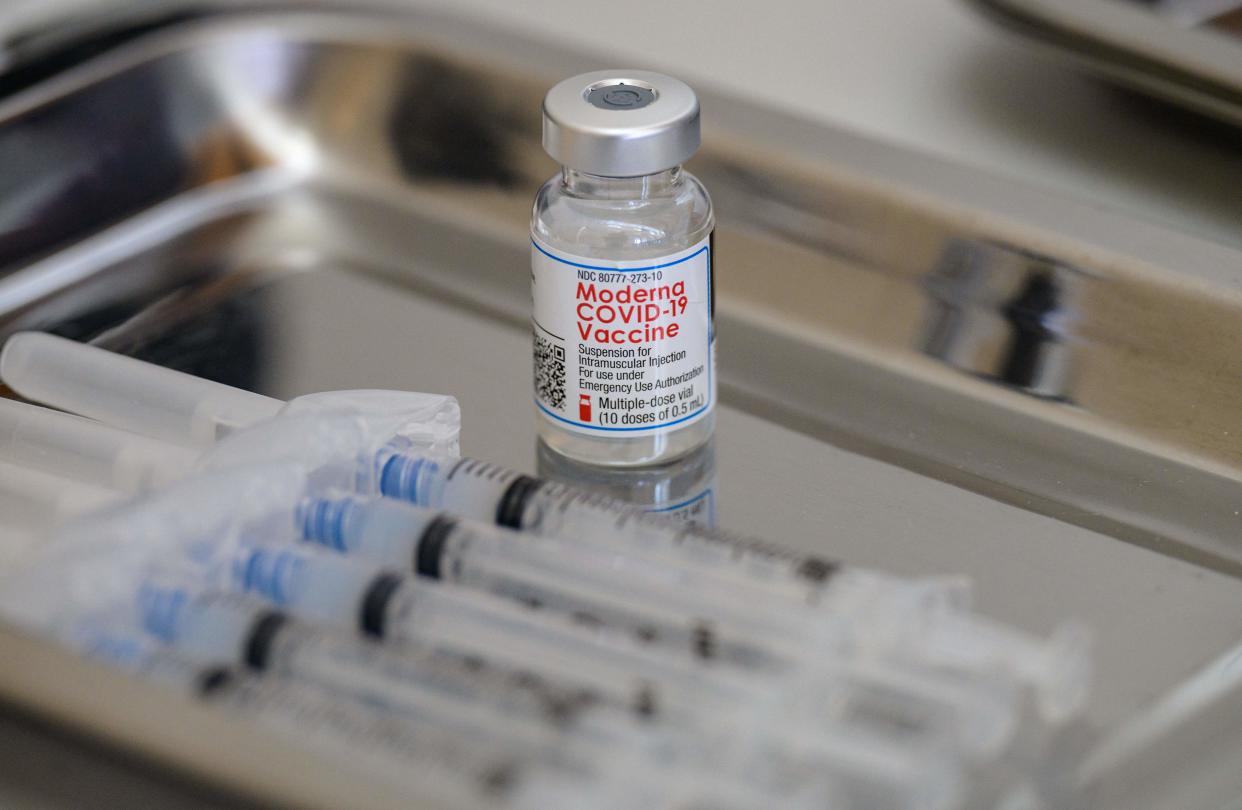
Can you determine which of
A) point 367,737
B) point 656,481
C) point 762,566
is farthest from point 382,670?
point 656,481

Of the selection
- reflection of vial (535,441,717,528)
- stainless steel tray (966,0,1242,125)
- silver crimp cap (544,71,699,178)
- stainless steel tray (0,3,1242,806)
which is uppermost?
silver crimp cap (544,71,699,178)

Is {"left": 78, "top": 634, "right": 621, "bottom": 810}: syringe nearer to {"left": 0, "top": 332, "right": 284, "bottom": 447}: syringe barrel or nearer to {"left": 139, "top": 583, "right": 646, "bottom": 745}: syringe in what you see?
{"left": 139, "top": 583, "right": 646, "bottom": 745}: syringe

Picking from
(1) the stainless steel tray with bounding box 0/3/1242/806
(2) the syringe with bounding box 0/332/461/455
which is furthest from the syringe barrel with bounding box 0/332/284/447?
(1) the stainless steel tray with bounding box 0/3/1242/806

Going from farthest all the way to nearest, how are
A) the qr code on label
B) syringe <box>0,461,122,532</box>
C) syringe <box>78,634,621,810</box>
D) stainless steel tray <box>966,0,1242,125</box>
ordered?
stainless steel tray <box>966,0,1242,125</box> → the qr code on label → syringe <box>0,461,122,532</box> → syringe <box>78,634,621,810</box>

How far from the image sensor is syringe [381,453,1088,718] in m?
0.54

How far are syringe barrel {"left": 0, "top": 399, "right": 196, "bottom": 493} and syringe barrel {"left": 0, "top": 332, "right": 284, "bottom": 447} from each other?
0.06 feet

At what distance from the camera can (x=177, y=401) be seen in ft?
2.28

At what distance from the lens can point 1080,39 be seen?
3.16ft

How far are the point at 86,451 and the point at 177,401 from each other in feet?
0.16

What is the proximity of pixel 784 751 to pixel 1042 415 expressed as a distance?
1.15ft

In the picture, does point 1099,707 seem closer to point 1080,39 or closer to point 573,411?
point 573,411

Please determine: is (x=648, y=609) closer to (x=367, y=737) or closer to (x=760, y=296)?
(x=367, y=737)

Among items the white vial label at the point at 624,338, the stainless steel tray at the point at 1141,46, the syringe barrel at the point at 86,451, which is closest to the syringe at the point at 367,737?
the syringe barrel at the point at 86,451

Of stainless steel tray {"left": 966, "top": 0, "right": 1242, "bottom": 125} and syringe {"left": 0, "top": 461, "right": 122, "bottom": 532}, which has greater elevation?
stainless steel tray {"left": 966, "top": 0, "right": 1242, "bottom": 125}
